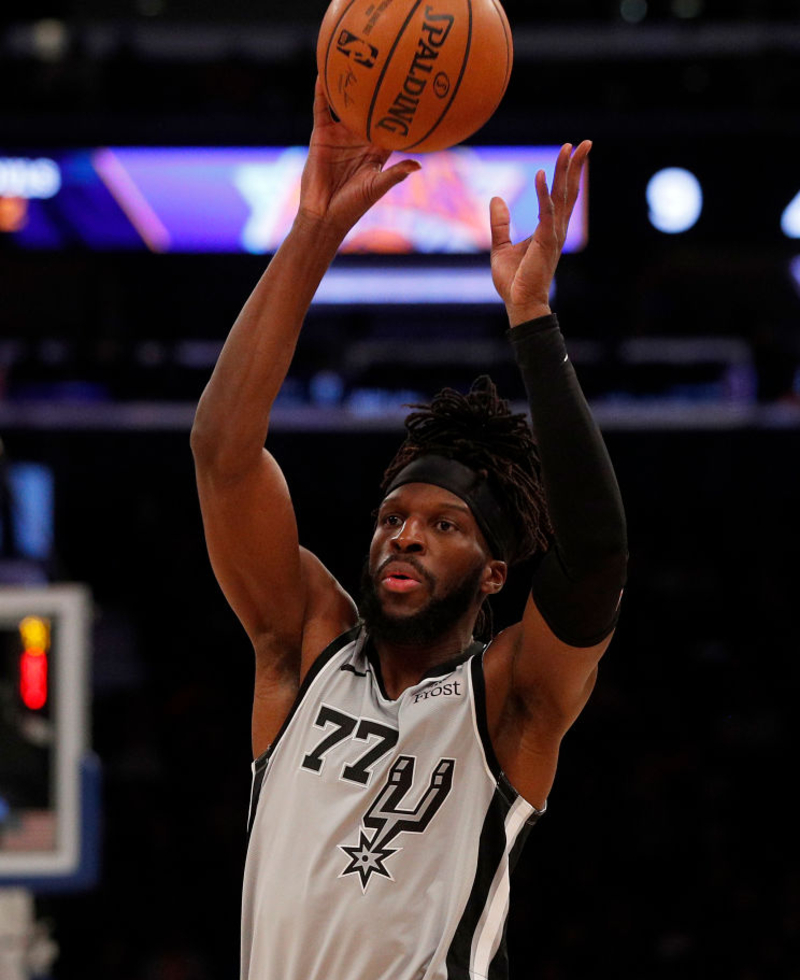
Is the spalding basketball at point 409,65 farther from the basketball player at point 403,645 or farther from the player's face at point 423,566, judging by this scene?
the player's face at point 423,566

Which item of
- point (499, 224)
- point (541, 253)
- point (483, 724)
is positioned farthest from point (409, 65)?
point (483, 724)

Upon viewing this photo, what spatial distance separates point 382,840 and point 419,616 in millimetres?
442

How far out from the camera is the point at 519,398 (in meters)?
10.7

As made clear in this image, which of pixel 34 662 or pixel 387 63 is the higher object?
pixel 387 63

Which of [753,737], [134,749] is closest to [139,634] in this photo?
[134,749]

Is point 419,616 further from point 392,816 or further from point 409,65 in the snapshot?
point 409,65

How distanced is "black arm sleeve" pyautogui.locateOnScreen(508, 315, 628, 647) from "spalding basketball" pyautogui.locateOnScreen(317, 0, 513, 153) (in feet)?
1.81

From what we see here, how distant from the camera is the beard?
2.95 m

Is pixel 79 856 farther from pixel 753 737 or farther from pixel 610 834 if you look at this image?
pixel 753 737

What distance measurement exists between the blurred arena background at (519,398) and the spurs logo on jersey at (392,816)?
5.98 meters

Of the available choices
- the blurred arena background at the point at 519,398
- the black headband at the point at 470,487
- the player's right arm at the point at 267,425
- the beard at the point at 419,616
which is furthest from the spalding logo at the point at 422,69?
the blurred arena background at the point at 519,398

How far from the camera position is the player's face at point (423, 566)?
294cm

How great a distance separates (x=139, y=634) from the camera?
13055mm

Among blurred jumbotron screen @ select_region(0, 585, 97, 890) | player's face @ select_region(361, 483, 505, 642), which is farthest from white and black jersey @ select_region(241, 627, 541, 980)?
blurred jumbotron screen @ select_region(0, 585, 97, 890)
